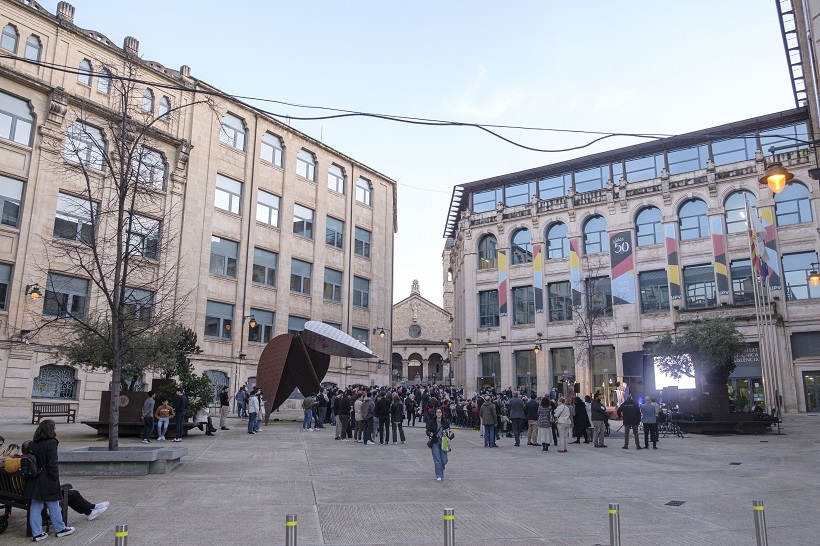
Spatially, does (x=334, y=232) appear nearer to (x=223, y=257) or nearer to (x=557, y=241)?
(x=223, y=257)

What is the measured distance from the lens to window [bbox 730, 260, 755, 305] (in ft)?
127

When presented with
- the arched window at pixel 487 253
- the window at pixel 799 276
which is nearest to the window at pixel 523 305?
the arched window at pixel 487 253

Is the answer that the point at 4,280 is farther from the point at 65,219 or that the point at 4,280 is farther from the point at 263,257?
the point at 263,257

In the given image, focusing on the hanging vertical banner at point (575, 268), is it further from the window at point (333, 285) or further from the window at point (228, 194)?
the window at point (228, 194)

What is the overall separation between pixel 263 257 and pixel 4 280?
14.6 meters

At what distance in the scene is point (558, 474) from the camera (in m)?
13.3

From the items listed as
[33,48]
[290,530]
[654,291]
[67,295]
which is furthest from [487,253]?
[290,530]

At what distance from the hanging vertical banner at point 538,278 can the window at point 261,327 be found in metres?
20.5

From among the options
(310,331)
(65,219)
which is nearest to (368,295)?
(310,331)

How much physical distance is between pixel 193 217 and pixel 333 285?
454 inches

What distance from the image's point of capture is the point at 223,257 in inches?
1398

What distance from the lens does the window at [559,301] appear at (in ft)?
149

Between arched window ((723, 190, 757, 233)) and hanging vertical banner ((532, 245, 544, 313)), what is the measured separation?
13163 mm

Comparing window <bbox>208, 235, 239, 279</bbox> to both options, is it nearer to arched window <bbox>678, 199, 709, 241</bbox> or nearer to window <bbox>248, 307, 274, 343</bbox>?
window <bbox>248, 307, 274, 343</bbox>
